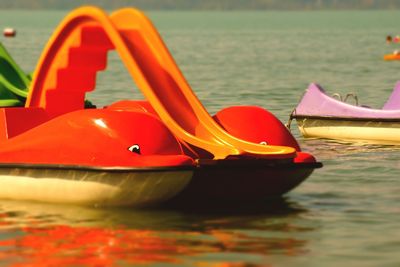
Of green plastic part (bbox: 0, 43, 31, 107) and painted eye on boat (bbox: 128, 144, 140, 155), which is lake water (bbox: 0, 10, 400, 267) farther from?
green plastic part (bbox: 0, 43, 31, 107)

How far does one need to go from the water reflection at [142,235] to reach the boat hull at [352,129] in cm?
902

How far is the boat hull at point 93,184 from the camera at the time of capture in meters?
16.8

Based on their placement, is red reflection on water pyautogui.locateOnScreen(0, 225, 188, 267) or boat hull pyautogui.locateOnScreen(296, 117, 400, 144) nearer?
red reflection on water pyautogui.locateOnScreen(0, 225, 188, 267)

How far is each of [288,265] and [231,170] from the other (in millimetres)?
3266

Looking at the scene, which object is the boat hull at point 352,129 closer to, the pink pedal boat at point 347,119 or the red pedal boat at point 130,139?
the pink pedal boat at point 347,119

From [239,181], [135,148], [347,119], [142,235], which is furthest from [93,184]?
[347,119]

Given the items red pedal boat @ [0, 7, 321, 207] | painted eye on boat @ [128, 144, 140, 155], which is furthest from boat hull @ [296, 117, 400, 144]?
painted eye on boat @ [128, 144, 140, 155]

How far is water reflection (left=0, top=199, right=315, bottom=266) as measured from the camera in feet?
47.8

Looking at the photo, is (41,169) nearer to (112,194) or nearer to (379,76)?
(112,194)

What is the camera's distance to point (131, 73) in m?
18.4

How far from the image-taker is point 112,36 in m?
18.5

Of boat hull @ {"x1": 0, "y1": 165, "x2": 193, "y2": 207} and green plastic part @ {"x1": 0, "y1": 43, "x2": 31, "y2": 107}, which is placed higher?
boat hull @ {"x1": 0, "y1": 165, "x2": 193, "y2": 207}

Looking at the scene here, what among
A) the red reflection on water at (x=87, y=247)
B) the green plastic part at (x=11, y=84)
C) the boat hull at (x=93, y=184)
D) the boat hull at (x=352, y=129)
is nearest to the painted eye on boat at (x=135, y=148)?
the boat hull at (x=93, y=184)

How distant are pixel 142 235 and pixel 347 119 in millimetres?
12891
